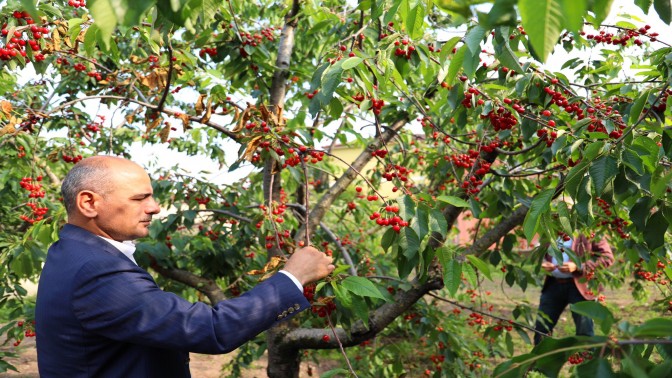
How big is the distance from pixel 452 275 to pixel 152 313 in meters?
1.09

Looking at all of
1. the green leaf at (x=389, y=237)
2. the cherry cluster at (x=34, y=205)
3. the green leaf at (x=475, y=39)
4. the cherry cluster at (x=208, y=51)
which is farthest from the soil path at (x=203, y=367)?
the green leaf at (x=475, y=39)

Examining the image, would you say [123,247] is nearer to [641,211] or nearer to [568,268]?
[641,211]

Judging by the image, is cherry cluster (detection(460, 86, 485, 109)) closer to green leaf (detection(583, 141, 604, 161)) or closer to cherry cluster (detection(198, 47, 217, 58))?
green leaf (detection(583, 141, 604, 161))

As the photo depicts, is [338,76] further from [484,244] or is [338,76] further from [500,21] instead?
[484,244]

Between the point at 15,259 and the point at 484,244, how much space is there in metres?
2.56

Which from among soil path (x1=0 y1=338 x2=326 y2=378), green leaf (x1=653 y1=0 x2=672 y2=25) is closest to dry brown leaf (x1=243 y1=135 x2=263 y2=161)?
green leaf (x1=653 y1=0 x2=672 y2=25)

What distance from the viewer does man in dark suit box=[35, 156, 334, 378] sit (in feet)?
5.21

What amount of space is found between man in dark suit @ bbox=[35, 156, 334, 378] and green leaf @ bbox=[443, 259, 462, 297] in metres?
0.52

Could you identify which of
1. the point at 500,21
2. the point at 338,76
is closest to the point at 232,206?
the point at 338,76

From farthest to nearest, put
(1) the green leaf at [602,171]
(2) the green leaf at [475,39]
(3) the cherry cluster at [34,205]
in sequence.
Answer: (3) the cherry cluster at [34,205]
(1) the green leaf at [602,171]
(2) the green leaf at [475,39]

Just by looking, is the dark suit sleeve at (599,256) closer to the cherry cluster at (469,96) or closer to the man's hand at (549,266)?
the man's hand at (549,266)

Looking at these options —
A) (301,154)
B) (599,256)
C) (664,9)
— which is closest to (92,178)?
(301,154)

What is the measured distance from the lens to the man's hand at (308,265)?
182cm

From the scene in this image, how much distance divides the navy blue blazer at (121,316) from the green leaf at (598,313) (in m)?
0.84
